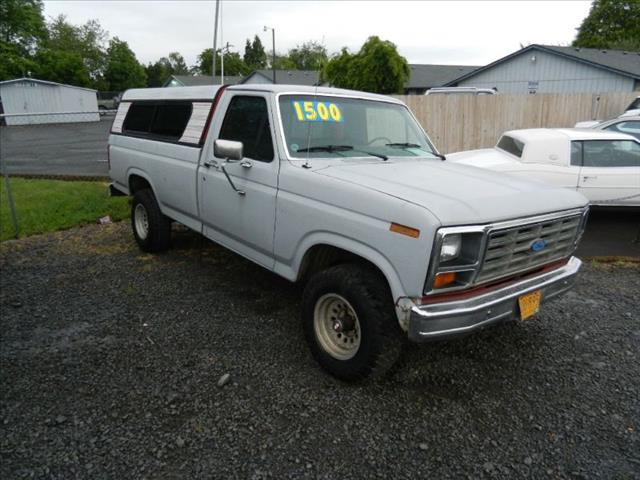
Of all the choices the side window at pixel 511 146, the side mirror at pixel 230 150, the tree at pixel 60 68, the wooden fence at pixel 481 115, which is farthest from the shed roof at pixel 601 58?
the tree at pixel 60 68

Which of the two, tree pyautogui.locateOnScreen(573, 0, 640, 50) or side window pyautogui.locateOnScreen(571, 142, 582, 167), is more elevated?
tree pyautogui.locateOnScreen(573, 0, 640, 50)

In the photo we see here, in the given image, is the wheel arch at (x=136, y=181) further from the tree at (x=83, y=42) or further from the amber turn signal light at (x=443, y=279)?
the tree at (x=83, y=42)

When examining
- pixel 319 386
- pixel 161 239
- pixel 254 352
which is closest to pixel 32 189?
pixel 161 239

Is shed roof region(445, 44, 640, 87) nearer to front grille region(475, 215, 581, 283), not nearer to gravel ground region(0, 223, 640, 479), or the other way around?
gravel ground region(0, 223, 640, 479)

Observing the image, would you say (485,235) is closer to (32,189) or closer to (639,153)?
(639,153)

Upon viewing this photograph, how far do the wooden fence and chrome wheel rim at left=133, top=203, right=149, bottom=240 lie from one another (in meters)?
7.95

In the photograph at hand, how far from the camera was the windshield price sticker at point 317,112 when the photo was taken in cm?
378

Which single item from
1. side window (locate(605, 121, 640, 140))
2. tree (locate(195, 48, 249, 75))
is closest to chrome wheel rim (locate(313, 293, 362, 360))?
side window (locate(605, 121, 640, 140))

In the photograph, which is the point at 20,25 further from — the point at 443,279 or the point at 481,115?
the point at 443,279

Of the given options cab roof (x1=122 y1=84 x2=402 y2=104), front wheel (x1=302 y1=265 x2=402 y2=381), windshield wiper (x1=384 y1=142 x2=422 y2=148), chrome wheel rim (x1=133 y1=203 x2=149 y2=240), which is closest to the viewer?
front wheel (x1=302 y1=265 x2=402 y2=381)

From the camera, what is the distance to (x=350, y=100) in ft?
13.5

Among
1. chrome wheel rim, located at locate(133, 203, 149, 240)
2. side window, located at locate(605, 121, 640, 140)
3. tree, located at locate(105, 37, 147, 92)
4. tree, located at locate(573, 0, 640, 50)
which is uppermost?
tree, located at locate(573, 0, 640, 50)

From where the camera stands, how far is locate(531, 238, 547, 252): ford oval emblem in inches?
121

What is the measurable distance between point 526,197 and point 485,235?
2.04ft
